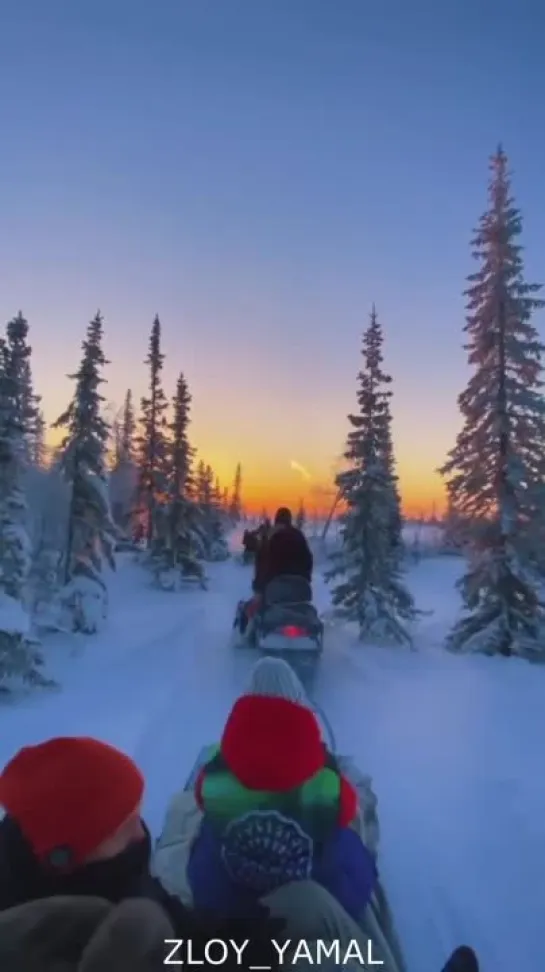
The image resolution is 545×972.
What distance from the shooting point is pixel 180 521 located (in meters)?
33.5

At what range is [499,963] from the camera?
407 centimetres

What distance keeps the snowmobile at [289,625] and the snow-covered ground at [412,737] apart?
2.93 feet

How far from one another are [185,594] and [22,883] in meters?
26.2

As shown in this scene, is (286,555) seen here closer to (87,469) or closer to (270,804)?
(270,804)

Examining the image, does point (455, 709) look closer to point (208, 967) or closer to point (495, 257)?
point (208, 967)

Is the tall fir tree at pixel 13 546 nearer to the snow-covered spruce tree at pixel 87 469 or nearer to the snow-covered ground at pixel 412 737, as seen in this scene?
the snow-covered ground at pixel 412 737

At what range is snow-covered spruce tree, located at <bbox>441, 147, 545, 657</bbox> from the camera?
15.2 meters

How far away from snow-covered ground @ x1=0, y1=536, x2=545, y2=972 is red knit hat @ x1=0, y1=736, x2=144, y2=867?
8.58 ft

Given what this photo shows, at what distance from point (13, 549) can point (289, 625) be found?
6379 millimetres

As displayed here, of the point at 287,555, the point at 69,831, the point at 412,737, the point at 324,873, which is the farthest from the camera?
the point at 287,555

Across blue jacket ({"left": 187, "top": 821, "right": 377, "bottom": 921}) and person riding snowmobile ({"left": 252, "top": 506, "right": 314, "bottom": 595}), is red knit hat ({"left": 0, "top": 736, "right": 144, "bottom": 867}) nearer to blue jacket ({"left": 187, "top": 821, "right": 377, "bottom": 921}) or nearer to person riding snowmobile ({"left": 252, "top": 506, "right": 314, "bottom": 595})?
blue jacket ({"left": 187, "top": 821, "right": 377, "bottom": 921})

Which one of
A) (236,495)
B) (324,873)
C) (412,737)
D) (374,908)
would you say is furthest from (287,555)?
(236,495)

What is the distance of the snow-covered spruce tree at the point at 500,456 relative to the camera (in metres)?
15.2

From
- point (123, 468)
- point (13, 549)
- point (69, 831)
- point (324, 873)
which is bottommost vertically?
point (324, 873)
